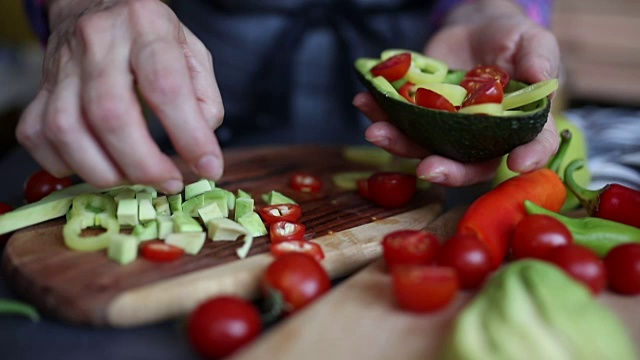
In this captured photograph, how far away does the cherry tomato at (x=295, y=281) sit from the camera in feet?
3.03

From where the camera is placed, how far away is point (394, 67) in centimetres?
132

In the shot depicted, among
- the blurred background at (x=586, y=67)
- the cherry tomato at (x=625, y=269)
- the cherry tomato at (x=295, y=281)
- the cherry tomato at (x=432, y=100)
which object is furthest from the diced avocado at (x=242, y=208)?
the blurred background at (x=586, y=67)

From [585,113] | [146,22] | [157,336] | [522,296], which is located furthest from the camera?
[585,113]

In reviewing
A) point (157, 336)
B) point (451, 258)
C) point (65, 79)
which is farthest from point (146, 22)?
point (451, 258)

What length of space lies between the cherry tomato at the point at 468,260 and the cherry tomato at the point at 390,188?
0.33 meters

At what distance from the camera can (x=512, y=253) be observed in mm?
1080

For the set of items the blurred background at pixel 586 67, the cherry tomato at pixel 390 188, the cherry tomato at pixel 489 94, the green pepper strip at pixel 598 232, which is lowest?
Answer: the blurred background at pixel 586 67

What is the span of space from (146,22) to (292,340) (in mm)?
518

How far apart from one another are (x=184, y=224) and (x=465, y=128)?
18.9 inches

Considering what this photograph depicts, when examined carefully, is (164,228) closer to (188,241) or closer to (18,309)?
(188,241)

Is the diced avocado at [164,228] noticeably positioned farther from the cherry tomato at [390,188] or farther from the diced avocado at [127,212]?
the cherry tomato at [390,188]

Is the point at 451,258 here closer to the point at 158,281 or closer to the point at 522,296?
the point at 522,296

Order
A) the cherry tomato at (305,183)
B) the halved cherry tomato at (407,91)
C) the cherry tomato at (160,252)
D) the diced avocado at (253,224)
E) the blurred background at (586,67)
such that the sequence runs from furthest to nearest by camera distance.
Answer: the blurred background at (586,67) < the cherry tomato at (305,183) < the halved cherry tomato at (407,91) < the diced avocado at (253,224) < the cherry tomato at (160,252)

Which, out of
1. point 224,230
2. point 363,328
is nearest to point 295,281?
point 363,328
